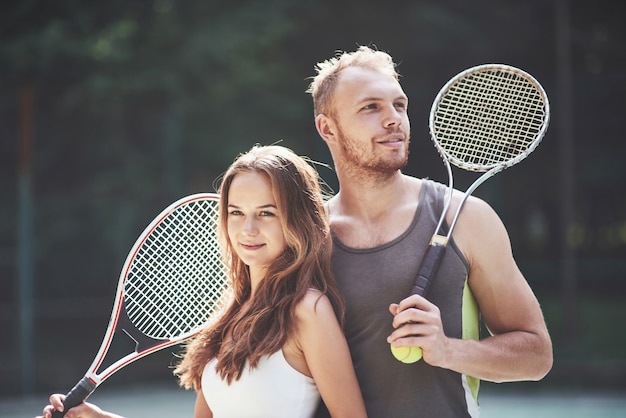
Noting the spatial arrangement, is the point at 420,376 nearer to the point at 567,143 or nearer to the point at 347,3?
the point at 567,143

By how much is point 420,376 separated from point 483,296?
29 cm

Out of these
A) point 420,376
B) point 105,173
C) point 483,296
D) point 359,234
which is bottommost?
point 420,376

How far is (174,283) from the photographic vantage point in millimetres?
3129

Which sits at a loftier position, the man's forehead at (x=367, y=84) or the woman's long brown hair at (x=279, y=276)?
the man's forehead at (x=367, y=84)

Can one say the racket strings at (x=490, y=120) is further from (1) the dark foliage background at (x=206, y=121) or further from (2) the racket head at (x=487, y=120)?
(1) the dark foliage background at (x=206, y=121)

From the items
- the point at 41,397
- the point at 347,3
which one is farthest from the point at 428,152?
the point at 41,397

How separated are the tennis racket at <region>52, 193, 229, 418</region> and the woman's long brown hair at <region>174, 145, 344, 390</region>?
0.74ft

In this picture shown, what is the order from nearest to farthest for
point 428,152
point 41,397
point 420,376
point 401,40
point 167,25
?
point 420,376 → point 41,397 → point 428,152 → point 167,25 → point 401,40

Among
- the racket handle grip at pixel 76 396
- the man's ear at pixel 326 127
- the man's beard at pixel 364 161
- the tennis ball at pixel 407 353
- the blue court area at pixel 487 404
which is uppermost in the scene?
the man's ear at pixel 326 127

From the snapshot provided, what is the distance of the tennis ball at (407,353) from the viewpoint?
236 centimetres

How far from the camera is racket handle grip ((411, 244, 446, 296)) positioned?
99.1 inches

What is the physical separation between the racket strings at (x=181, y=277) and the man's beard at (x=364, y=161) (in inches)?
19.6

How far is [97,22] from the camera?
11.1m

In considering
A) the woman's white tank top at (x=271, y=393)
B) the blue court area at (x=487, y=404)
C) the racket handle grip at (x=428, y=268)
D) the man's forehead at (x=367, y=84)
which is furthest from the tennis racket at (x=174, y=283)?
the blue court area at (x=487, y=404)
